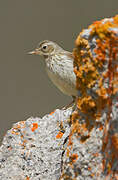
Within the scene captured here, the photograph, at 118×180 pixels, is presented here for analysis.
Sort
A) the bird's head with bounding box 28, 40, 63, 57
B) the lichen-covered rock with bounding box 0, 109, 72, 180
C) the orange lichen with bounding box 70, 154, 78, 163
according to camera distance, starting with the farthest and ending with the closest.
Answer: the bird's head with bounding box 28, 40, 63, 57
the lichen-covered rock with bounding box 0, 109, 72, 180
the orange lichen with bounding box 70, 154, 78, 163

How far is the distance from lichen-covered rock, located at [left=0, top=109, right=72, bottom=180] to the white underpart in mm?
1682

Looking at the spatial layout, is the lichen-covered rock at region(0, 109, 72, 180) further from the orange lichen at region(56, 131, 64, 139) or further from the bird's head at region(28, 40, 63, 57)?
the bird's head at region(28, 40, 63, 57)

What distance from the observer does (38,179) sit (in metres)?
2.10

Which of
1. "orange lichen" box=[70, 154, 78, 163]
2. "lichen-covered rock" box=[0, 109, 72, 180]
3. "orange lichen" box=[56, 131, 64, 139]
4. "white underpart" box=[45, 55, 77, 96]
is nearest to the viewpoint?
"orange lichen" box=[70, 154, 78, 163]

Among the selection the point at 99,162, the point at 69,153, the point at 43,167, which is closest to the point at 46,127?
the point at 43,167

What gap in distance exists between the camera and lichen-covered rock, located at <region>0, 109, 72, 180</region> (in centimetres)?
214

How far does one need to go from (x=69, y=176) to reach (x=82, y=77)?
1.41ft

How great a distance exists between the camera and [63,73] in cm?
428

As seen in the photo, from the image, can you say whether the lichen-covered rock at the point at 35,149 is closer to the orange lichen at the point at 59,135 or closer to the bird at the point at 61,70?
the orange lichen at the point at 59,135

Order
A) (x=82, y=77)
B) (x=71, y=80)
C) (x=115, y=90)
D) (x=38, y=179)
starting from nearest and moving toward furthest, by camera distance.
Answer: (x=115, y=90), (x=82, y=77), (x=38, y=179), (x=71, y=80)

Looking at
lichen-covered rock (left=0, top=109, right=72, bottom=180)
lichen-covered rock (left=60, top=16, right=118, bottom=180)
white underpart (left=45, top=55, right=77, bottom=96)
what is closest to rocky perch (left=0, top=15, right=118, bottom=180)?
lichen-covered rock (left=60, top=16, right=118, bottom=180)

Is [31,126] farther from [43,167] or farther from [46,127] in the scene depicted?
[43,167]

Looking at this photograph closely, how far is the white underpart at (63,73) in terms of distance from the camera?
428 centimetres

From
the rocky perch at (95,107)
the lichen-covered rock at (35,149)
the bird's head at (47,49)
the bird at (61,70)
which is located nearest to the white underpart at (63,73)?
the bird at (61,70)
